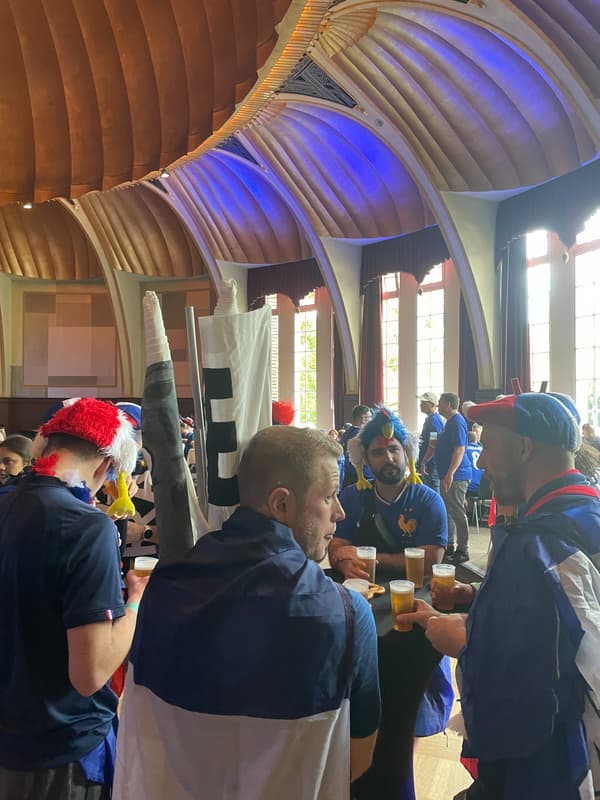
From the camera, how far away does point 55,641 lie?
58.6 inches

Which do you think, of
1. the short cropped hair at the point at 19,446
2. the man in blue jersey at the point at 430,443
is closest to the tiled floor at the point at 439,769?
the short cropped hair at the point at 19,446

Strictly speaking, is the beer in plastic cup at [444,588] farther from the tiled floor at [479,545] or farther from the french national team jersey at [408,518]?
the tiled floor at [479,545]

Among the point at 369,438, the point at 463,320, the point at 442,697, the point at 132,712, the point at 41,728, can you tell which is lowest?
the point at 442,697

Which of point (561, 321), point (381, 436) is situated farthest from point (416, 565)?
point (561, 321)

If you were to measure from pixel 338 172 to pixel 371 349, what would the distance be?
11.4 feet

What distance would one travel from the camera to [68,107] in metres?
6.65

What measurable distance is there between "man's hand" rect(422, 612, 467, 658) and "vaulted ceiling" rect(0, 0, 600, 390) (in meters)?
4.76

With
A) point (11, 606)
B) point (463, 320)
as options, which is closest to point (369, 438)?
point (11, 606)

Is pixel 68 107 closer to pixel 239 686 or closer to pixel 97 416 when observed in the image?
pixel 97 416

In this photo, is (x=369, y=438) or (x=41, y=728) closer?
(x=41, y=728)

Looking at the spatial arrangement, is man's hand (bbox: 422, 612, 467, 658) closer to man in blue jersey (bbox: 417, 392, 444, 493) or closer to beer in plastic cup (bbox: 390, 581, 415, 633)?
beer in plastic cup (bbox: 390, 581, 415, 633)

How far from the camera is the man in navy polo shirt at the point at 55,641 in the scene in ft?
4.78

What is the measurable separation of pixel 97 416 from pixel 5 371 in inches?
539

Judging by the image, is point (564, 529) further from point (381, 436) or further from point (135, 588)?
point (381, 436)
